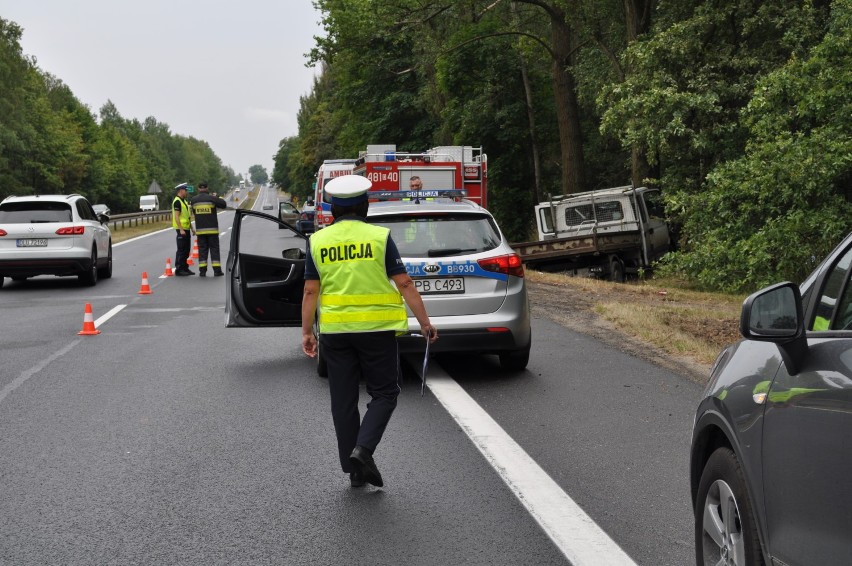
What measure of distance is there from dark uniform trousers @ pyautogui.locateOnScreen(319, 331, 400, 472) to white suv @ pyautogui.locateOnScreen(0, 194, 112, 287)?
15.3 m

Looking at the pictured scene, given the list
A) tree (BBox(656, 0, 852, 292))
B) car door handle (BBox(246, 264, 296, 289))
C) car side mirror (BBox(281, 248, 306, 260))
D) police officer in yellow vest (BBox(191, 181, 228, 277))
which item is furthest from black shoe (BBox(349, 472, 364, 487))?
police officer in yellow vest (BBox(191, 181, 228, 277))

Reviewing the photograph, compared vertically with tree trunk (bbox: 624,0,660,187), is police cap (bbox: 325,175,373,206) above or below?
below

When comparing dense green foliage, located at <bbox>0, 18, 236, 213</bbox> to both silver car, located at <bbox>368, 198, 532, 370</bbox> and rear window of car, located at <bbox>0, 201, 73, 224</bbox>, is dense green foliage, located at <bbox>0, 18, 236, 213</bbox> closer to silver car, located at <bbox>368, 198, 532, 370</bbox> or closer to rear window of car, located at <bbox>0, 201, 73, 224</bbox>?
rear window of car, located at <bbox>0, 201, 73, 224</bbox>

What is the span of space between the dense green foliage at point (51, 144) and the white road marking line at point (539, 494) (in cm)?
7569

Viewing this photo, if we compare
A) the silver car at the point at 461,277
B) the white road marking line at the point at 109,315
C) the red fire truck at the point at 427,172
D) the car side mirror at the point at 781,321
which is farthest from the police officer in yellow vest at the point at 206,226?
the car side mirror at the point at 781,321

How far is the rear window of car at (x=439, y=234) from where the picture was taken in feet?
31.7

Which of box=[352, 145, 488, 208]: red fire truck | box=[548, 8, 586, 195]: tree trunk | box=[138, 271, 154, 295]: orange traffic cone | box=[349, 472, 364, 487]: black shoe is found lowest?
box=[349, 472, 364, 487]: black shoe

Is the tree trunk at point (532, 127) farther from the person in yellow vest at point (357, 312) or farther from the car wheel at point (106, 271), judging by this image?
the person in yellow vest at point (357, 312)

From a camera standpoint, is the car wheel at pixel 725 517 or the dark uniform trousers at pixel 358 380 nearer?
the car wheel at pixel 725 517

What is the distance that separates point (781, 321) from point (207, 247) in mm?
20559

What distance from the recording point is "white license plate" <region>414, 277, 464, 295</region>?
952 centimetres

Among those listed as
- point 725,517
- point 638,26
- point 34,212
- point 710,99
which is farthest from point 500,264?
point 638,26

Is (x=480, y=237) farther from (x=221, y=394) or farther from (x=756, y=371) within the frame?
(x=756, y=371)

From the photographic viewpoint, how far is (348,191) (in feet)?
19.3
